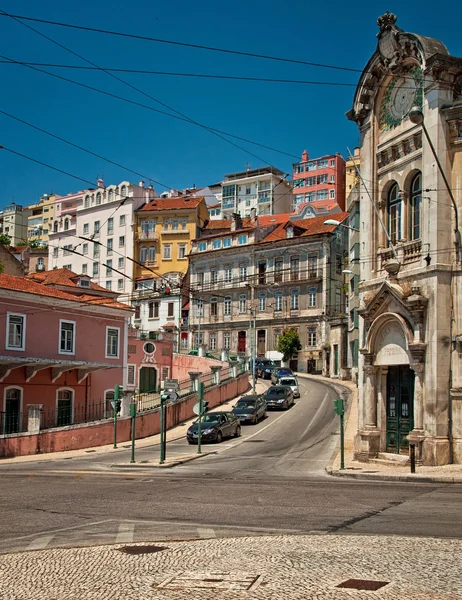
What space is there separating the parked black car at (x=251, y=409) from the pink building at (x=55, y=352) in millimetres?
7722

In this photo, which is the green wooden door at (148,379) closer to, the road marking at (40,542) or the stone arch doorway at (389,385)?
the stone arch doorway at (389,385)

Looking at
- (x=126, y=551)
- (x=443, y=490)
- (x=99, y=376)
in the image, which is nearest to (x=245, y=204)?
(x=99, y=376)

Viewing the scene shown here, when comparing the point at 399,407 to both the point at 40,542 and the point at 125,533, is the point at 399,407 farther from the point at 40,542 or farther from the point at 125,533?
the point at 40,542

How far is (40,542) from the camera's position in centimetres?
1194

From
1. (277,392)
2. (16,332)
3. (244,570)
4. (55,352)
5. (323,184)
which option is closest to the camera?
(244,570)

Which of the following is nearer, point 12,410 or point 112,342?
point 12,410

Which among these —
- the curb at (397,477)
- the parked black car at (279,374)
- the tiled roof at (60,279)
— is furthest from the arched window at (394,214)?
the parked black car at (279,374)

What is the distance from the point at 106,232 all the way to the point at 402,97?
77.4 m

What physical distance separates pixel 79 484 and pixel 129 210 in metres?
80.2

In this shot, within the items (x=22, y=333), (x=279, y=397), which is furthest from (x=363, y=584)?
(x=279, y=397)

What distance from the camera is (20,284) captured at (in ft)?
135

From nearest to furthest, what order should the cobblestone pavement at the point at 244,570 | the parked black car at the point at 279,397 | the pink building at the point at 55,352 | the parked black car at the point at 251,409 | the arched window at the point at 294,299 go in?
1. the cobblestone pavement at the point at 244,570
2. the pink building at the point at 55,352
3. the parked black car at the point at 251,409
4. the parked black car at the point at 279,397
5. the arched window at the point at 294,299

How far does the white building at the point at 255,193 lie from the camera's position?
107m

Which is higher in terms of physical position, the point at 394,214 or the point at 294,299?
the point at 294,299
